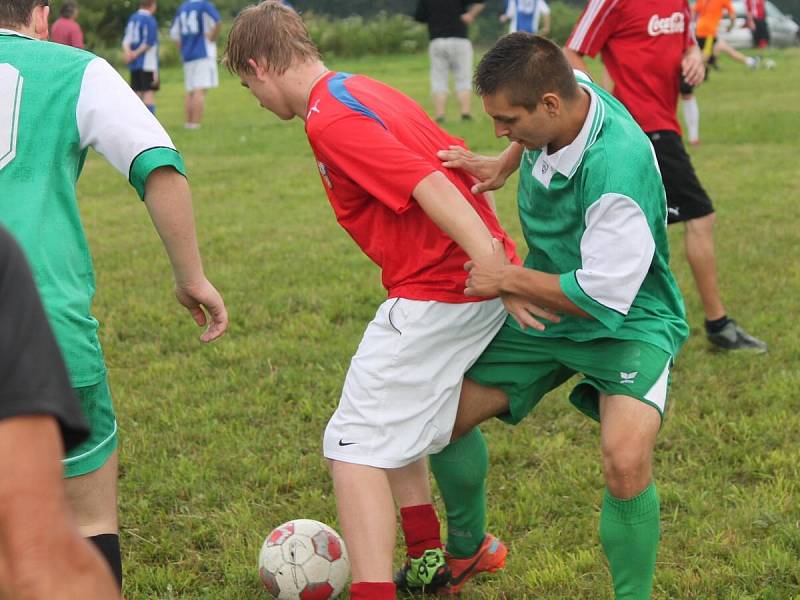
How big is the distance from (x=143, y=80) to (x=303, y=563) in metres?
15.1

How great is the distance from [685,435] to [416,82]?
19093 millimetres

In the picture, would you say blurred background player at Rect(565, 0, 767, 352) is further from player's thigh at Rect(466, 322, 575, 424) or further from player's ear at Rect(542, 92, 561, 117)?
player's ear at Rect(542, 92, 561, 117)

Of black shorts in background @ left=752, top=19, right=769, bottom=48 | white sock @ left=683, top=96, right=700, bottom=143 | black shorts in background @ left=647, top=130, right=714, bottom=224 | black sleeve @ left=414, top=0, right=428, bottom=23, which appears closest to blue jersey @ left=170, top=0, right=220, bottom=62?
black sleeve @ left=414, top=0, right=428, bottom=23

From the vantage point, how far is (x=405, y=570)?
149 inches

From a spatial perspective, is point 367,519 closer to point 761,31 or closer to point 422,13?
point 422,13

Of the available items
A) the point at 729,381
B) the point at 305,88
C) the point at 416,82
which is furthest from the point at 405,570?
the point at 416,82

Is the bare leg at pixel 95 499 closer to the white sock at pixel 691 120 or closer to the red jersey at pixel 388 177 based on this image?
the red jersey at pixel 388 177

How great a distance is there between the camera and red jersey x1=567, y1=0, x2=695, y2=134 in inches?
233

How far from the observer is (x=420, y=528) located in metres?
3.72

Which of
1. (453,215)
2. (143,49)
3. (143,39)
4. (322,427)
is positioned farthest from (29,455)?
(143,39)

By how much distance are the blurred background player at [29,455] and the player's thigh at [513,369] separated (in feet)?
7.07

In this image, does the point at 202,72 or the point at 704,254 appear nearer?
the point at 704,254

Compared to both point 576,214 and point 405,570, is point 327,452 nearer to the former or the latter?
point 405,570

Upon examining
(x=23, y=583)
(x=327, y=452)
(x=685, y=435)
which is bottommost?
(x=685, y=435)
